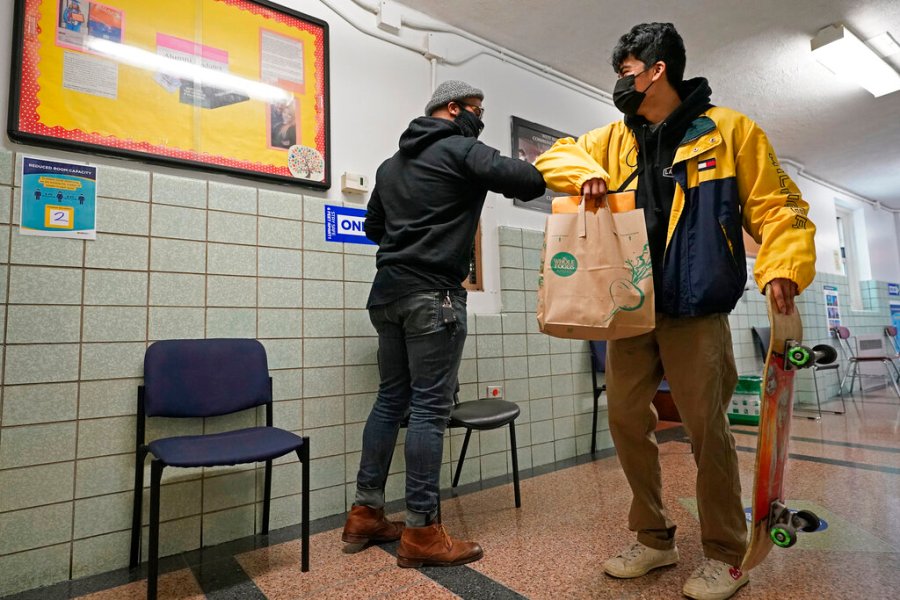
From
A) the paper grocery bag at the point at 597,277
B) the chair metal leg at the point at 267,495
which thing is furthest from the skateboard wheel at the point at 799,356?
the chair metal leg at the point at 267,495

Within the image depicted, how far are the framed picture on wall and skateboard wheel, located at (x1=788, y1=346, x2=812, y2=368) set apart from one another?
2.09 m

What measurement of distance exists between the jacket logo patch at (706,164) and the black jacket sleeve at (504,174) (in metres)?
0.44

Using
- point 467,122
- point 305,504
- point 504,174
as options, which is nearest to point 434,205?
point 504,174

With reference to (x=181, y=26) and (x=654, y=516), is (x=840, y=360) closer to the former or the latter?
(x=654, y=516)

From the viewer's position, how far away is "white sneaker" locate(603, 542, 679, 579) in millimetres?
1484

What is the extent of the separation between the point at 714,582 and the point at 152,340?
203 centimetres

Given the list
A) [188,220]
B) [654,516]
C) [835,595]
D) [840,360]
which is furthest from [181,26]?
[840,360]

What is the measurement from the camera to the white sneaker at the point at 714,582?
4.37 ft

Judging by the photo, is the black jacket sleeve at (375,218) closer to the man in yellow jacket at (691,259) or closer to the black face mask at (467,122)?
the black face mask at (467,122)

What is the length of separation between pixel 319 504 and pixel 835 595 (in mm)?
1825

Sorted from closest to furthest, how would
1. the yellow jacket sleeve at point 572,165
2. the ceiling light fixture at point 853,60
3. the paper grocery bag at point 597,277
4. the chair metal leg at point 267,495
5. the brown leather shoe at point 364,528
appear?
1. the paper grocery bag at point 597,277
2. the yellow jacket sleeve at point 572,165
3. the brown leather shoe at point 364,528
4. the chair metal leg at point 267,495
5. the ceiling light fixture at point 853,60

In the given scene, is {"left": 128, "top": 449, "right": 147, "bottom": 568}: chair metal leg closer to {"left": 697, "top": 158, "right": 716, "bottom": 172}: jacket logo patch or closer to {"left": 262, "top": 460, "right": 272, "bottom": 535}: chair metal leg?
{"left": 262, "top": 460, "right": 272, "bottom": 535}: chair metal leg

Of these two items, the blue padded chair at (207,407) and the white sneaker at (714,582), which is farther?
the blue padded chair at (207,407)

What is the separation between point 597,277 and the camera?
1321mm
